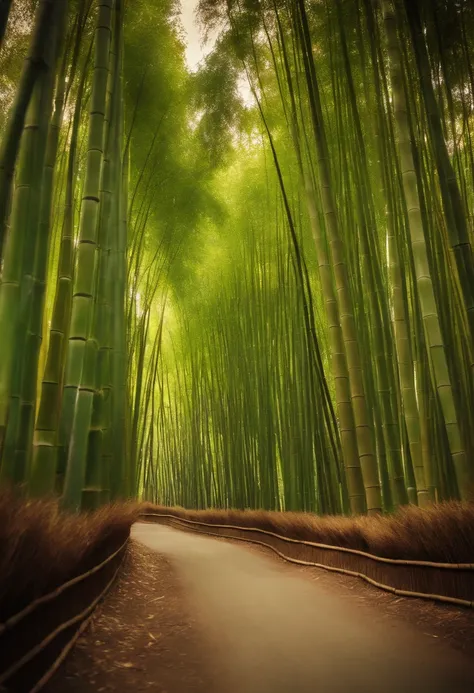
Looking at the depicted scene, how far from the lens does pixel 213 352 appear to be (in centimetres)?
590

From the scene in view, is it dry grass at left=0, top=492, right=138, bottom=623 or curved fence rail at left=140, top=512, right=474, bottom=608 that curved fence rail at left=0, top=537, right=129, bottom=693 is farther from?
curved fence rail at left=140, top=512, right=474, bottom=608

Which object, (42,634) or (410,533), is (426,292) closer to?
(410,533)

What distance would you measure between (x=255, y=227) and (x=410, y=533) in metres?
3.16

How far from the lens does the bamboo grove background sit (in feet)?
5.20

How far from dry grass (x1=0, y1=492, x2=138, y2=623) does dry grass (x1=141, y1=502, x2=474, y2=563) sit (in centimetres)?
97

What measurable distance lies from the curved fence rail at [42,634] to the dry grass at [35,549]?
2cm

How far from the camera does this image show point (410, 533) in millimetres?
1722

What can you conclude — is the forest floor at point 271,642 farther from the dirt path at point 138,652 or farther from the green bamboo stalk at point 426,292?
the green bamboo stalk at point 426,292

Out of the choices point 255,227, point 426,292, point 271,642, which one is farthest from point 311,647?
point 255,227

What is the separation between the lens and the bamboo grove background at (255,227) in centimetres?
158

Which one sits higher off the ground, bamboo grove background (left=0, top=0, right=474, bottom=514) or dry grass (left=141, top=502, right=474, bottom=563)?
bamboo grove background (left=0, top=0, right=474, bottom=514)

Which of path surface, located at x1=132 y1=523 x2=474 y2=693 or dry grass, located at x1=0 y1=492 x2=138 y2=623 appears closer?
dry grass, located at x1=0 y1=492 x2=138 y2=623

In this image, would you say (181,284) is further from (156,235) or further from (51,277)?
(51,277)

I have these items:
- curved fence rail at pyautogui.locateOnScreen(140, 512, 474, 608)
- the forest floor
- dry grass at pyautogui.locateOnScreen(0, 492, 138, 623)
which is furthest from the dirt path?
curved fence rail at pyautogui.locateOnScreen(140, 512, 474, 608)
